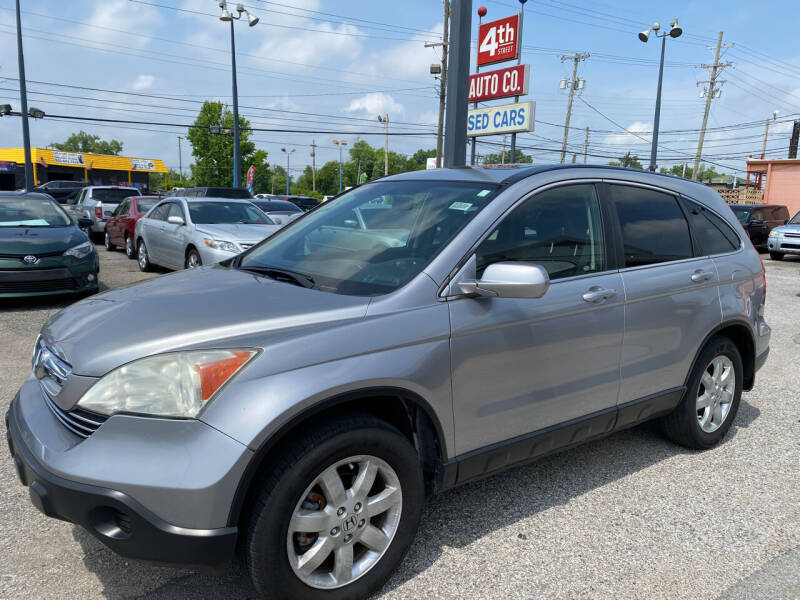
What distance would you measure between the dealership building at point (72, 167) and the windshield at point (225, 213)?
140 feet

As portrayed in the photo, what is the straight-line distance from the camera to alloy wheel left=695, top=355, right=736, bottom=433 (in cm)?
407

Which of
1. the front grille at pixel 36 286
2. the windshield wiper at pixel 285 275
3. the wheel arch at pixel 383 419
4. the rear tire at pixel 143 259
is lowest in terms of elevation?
the rear tire at pixel 143 259

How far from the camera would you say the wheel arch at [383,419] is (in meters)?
2.15

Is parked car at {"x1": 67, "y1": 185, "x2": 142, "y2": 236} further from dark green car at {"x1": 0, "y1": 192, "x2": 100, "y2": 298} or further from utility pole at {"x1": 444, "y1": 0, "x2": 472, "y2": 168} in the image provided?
utility pole at {"x1": 444, "y1": 0, "x2": 472, "y2": 168}

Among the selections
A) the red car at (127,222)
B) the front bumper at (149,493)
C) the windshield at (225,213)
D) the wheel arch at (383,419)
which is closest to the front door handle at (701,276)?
the wheel arch at (383,419)

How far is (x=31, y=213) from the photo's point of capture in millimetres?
8992

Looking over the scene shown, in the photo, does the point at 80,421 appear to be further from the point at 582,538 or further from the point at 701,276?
the point at 701,276

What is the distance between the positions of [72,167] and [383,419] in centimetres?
6229

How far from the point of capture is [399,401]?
2.66 m

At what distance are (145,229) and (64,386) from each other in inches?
427

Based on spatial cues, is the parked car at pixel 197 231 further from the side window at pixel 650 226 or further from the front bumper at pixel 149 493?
the front bumper at pixel 149 493

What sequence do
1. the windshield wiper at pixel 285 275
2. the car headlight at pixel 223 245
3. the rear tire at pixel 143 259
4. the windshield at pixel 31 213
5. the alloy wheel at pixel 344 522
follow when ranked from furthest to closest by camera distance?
the rear tire at pixel 143 259 < the car headlight at pixel 223 245 < the windshield at pixel 31 213 < the windshield wiper at pixel 285 275 < the alloy wheel at pixel 344 522

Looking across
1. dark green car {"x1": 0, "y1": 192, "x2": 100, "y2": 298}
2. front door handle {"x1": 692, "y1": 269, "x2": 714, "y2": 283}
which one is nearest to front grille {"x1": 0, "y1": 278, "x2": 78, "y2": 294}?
dark green car {"x1": 0, "y1": 192, "x2": 100, "y2": 298}

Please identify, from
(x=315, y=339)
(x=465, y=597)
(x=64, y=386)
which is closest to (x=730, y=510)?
(x=465, y=597)
